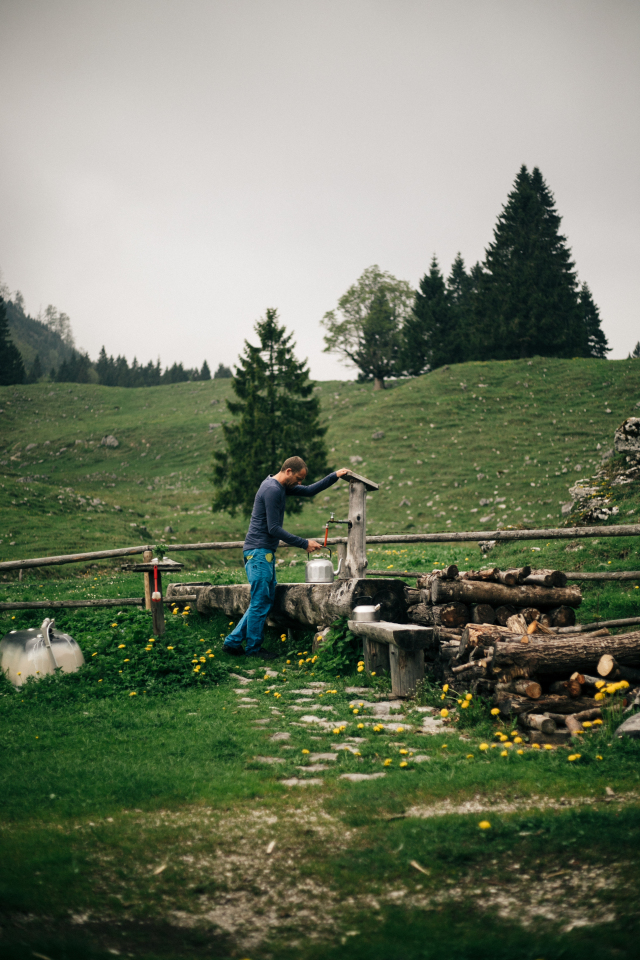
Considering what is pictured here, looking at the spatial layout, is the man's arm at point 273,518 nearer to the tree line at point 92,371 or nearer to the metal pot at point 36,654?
the metal pot at point 36,654

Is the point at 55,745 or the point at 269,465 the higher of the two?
the point at 269,465

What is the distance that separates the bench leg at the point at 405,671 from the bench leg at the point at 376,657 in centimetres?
69

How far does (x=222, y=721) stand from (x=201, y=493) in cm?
3409

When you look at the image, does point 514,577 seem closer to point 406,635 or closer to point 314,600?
point 406,635

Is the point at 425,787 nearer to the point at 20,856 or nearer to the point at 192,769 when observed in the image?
the point at 192,769

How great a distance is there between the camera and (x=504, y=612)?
7.23 meters

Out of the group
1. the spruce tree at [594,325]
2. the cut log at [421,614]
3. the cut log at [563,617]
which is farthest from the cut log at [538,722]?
the spruce tree at [594,325]

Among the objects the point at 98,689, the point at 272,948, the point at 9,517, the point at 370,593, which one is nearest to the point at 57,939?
the point at 272,948

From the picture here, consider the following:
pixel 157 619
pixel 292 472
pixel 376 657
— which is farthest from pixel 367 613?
pixel 157 619

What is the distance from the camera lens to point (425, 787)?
4.21 metres

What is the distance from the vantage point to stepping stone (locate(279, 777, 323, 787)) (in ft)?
14.4

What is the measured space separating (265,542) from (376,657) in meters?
2.12

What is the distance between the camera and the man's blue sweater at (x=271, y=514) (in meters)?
8.35

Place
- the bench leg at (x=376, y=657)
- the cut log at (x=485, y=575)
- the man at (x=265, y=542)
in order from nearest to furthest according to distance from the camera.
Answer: the cut log at (x=485, y=575)
the bench leg at (x=376, y=657)
the man at (x=265, y=542)
